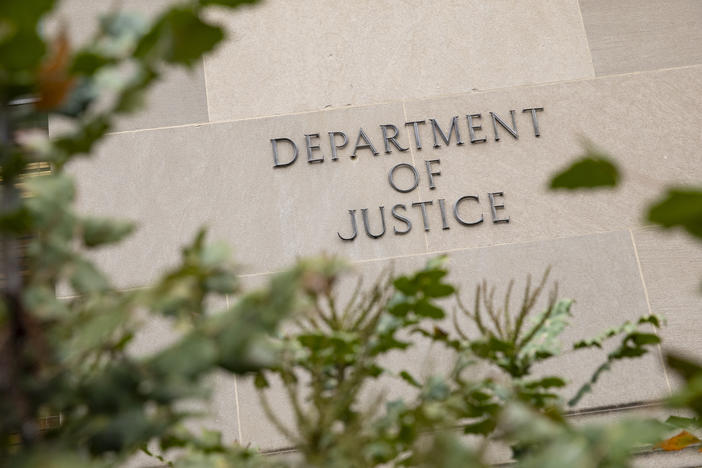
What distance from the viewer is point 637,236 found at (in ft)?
15.4

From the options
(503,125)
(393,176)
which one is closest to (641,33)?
(503,125)

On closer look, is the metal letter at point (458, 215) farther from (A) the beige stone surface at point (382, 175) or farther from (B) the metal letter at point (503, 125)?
(B) the metal letter at point (503, 125)

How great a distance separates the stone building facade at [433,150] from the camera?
4.63m

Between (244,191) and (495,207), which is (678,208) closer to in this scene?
(495,207)

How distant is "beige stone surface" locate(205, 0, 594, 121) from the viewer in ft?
16.6

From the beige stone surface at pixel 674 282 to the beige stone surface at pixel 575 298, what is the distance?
0.07 metres

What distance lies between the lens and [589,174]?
0.78 metres

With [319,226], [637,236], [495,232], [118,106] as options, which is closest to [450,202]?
[495,232]

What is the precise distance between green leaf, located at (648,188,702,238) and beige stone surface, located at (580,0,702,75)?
466 centimetres

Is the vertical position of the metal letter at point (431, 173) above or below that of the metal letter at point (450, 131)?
below

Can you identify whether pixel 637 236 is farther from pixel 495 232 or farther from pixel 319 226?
pixel 319 226

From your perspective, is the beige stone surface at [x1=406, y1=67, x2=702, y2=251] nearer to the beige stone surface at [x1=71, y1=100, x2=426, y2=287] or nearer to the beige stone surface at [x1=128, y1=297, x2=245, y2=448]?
the beige stone surface at [x1=71, y1=100, x2=426, y2=287]

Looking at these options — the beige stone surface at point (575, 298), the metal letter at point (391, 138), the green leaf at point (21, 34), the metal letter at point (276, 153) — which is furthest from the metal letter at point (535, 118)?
the green leaf at point (21, 34)

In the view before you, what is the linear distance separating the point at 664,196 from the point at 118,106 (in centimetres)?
61
